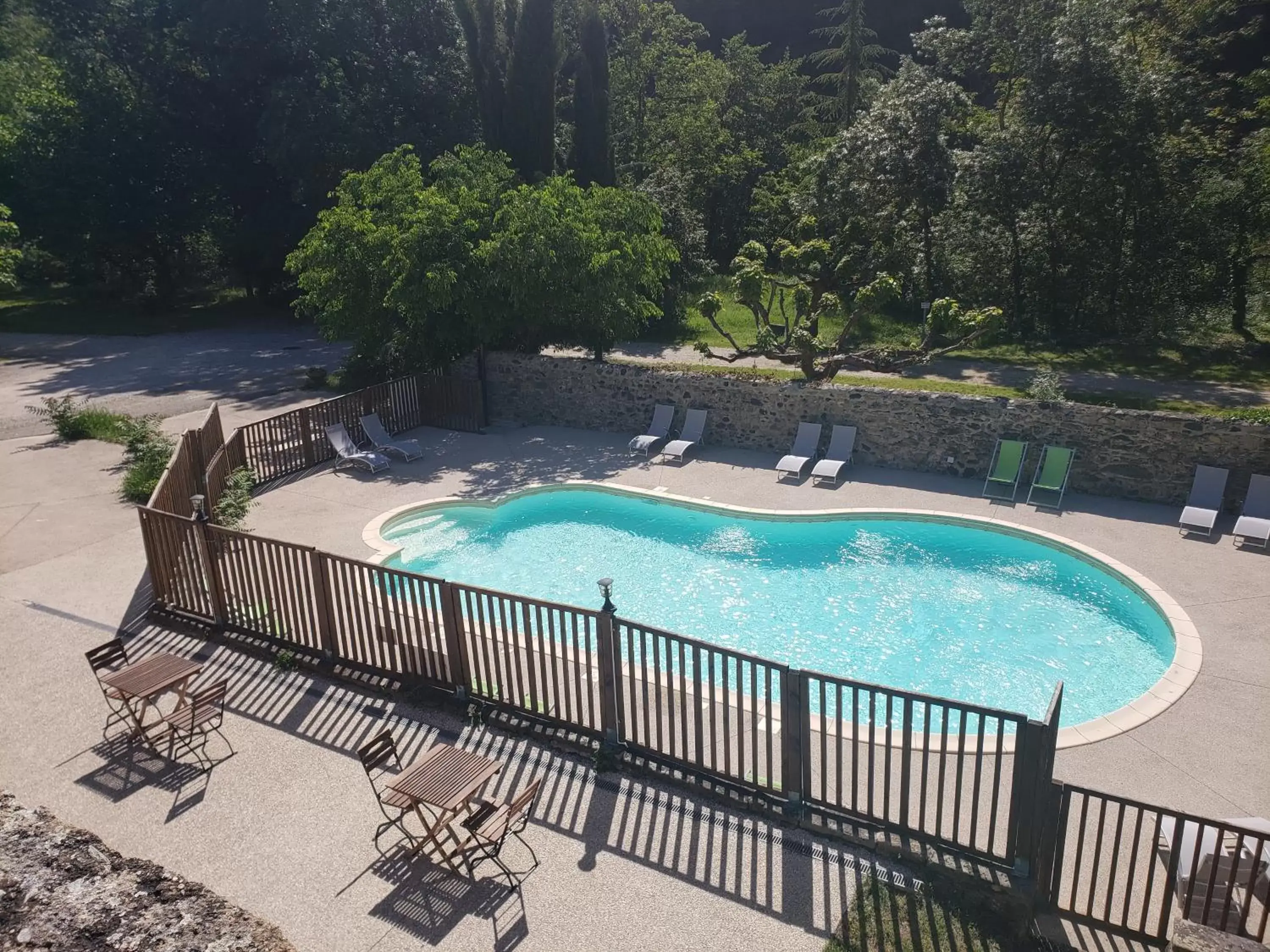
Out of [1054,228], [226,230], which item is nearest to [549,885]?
[1054,228]

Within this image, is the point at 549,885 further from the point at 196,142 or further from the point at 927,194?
the point at 196,142

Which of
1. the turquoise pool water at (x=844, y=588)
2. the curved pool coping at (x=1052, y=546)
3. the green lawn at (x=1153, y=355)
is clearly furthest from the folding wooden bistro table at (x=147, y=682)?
the green lawn at (x=1153, y=355)

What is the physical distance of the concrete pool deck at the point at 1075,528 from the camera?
7246 millimetres

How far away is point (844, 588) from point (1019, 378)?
1048 cm

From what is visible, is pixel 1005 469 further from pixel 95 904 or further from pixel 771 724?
pixel 95 904

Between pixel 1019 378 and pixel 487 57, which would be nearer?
pixel 1019 378

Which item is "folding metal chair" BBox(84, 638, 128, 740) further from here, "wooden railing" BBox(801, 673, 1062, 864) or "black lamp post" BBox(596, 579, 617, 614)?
"wooden railing" BBox(801, 673, 1062, 864)

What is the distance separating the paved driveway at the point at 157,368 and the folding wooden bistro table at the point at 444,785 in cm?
1471

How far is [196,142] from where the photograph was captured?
30234 mm

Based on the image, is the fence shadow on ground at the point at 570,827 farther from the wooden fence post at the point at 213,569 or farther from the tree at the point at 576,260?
the tree at the point at 576,260

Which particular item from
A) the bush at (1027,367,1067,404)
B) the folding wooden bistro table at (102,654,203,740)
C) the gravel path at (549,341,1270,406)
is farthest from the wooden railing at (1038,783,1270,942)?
the gravel path at (549,341,1270,406)

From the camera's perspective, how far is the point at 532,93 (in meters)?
24.7

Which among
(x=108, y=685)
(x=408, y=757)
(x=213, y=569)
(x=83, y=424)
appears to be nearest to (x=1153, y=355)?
(x=408, y=757)

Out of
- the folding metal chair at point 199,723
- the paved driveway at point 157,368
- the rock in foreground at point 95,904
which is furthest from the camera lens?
the paved driveway at point 157,368
